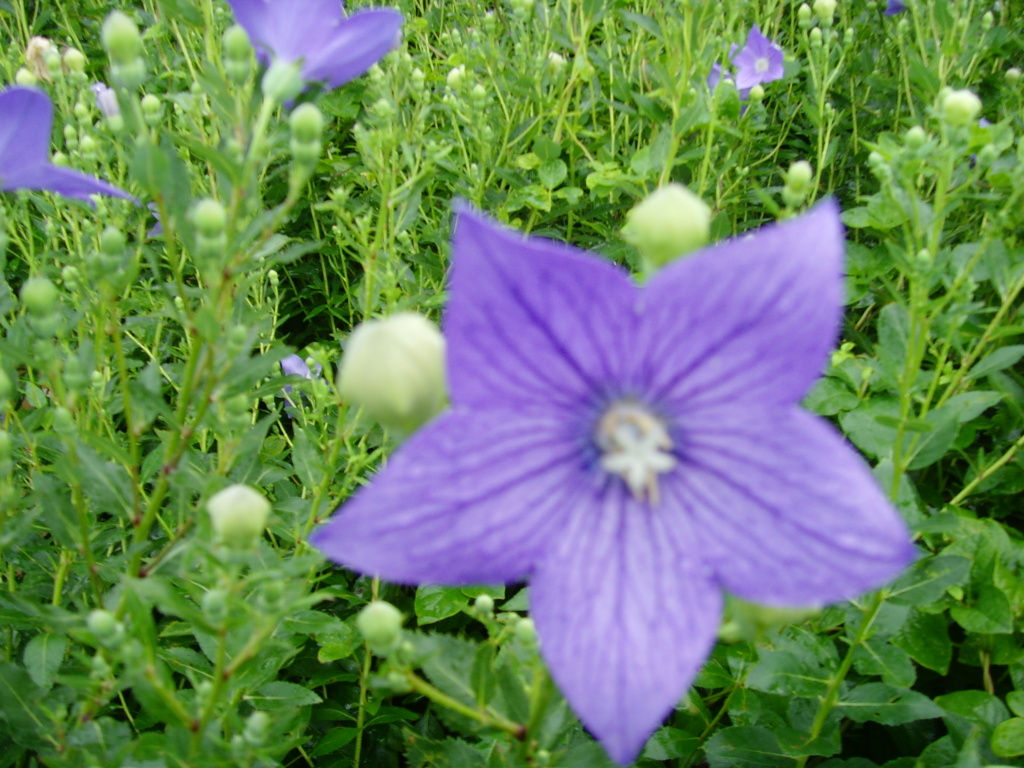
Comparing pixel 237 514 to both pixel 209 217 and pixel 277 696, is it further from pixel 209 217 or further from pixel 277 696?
pixel 277 696

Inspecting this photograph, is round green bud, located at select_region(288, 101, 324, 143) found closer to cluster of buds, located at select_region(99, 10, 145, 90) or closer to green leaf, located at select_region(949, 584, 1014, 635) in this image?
cluster of buds, located at select_region(99, 10, 145, 90)

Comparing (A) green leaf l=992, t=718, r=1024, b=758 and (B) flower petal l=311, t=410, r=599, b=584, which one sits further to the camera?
(A) green leaf l=992, t=718, r=1024, b=758

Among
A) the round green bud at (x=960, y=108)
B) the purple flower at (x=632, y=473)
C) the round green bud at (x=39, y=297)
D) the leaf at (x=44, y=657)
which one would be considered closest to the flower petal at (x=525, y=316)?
the purple flower at (x=632, y=473)

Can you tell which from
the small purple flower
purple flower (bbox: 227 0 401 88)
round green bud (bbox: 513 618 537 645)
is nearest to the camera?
round green bud (bbox: 513 618 537 645)

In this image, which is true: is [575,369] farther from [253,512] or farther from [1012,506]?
[1012,506]

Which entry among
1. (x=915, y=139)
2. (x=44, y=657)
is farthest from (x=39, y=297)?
(x=915, y=139)

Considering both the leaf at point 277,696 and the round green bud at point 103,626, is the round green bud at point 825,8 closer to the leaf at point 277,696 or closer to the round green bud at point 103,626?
the leaf at point 277,696

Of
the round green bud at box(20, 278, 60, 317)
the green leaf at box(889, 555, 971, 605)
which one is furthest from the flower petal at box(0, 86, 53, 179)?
the green leaf at box(889, 555, 971, 605)
